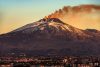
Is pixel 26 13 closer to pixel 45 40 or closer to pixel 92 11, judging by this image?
pixel 45 40

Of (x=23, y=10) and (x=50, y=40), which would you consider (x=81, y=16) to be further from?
(x=23, y=10)

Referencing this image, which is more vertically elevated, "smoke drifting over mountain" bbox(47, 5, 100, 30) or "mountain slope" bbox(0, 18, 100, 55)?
"smoke drifting over mountain" bbox(47, 5, 100, 30)

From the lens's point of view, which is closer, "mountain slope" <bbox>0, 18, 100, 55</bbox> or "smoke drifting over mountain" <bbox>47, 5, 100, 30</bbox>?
"mountain slope" <bbox>0, 18, 100, 55</bbox>

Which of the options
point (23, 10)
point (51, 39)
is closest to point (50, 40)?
point (51, 39)

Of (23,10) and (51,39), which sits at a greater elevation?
(23,10)

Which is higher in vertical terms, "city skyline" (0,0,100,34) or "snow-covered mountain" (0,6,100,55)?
"city skyline" (0,0,100,34)

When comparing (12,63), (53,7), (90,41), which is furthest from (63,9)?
(12,63)

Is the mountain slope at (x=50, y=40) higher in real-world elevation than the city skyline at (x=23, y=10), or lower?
lower

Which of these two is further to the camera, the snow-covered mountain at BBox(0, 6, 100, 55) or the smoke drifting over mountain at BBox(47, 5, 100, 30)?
the smoke drifting over mountain at BBox(47, 5, 100, 30)
